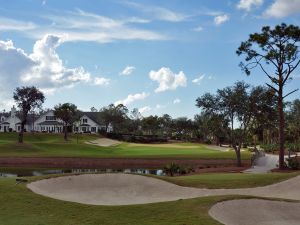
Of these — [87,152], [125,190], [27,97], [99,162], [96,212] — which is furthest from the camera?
[27,97]

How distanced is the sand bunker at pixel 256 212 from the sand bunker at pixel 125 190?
339 cm

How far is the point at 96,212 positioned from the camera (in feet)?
64.6

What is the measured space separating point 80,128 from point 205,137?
48.1 m

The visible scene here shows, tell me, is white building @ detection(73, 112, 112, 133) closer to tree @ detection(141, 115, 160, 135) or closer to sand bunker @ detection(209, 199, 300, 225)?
tree @ detection(141, 115, 160, 135)

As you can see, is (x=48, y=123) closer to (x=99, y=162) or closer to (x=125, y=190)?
(x=99, y=162)

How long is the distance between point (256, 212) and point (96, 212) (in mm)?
6742

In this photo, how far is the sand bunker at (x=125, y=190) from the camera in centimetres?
2361

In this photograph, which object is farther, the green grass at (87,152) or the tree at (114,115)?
the tree at (114,115)

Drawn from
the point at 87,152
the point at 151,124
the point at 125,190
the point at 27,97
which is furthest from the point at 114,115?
the point at 125,190

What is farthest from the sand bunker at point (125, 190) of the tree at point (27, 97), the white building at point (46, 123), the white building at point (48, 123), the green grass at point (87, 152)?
the white building at point (48, 123)

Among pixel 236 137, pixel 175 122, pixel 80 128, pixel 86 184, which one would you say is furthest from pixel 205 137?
pixel 86 184

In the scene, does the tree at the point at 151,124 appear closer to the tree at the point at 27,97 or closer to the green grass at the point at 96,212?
the tree at the point at 27,97

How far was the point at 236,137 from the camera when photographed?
5788 centimetres

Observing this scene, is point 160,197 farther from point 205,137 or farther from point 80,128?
point 80,128
